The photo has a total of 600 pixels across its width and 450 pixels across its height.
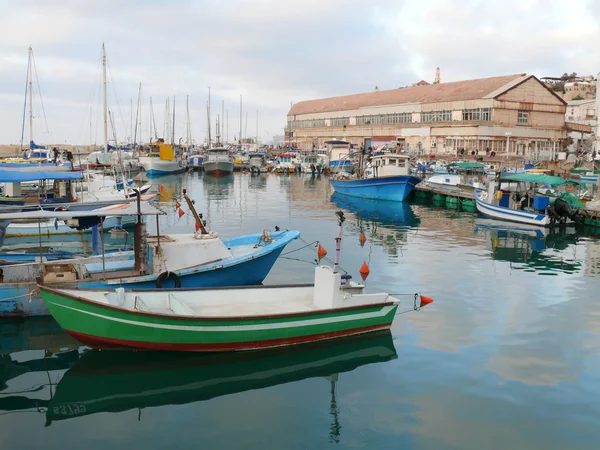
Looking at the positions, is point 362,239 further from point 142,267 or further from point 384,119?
point 384,119

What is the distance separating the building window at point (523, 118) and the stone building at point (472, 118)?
13cm

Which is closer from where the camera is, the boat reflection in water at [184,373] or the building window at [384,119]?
the boat reflection in water at [184,373]

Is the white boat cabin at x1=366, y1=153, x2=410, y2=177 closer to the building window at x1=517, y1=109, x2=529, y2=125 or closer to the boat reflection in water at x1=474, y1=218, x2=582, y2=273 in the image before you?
the boat reflection in water at x1=474, y1=218, x2=582, y2=273

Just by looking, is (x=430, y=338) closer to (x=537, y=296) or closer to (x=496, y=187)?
(x=537, y=296)

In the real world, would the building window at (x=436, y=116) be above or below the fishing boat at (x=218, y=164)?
above

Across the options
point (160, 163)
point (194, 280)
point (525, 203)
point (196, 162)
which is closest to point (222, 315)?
point (194, 280)

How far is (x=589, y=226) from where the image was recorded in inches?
1264

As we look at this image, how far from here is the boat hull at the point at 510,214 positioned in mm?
31891

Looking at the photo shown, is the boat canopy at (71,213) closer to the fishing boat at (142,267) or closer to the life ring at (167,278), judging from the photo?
the fishing boat at (142,267)

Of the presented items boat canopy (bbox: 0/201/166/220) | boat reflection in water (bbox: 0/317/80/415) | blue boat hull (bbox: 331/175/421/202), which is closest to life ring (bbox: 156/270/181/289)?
boat canopy (bbox: 0/201/166/220)

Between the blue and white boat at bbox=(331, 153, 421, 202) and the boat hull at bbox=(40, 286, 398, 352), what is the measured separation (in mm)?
32914

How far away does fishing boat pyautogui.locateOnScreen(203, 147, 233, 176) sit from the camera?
74.5 m

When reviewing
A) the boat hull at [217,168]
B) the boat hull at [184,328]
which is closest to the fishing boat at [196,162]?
the boat hull at [217,168]

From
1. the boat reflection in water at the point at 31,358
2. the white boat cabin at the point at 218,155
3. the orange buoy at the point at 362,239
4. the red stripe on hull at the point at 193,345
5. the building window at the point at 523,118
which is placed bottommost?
the boat reflection in water at the point at 31,358
